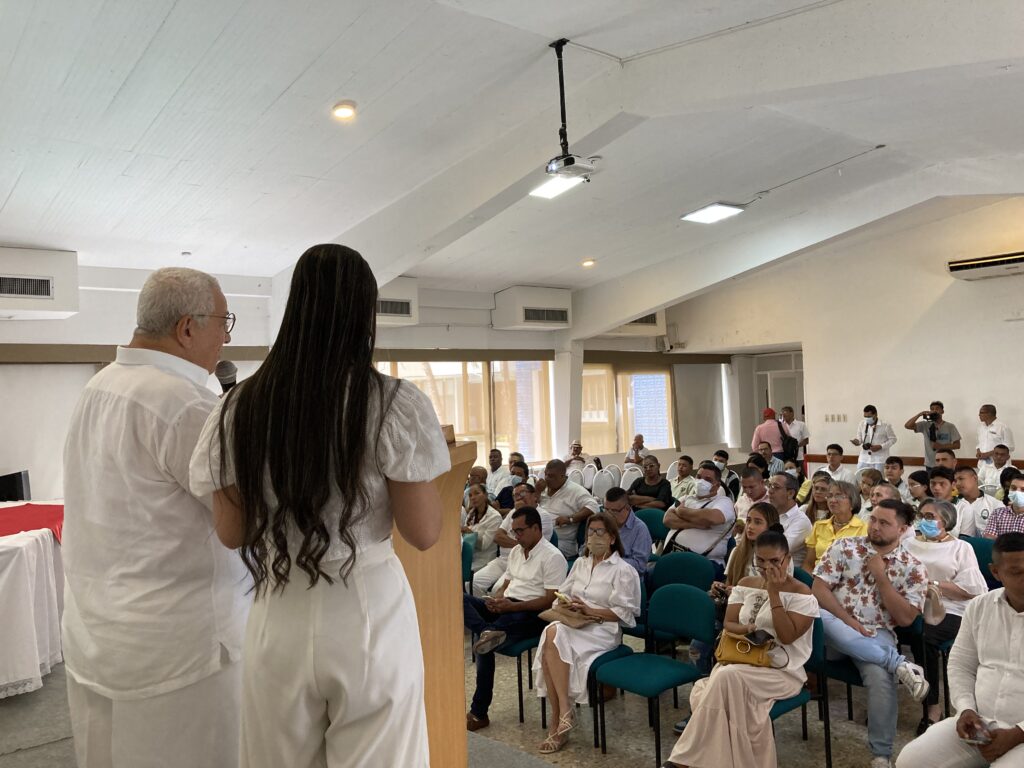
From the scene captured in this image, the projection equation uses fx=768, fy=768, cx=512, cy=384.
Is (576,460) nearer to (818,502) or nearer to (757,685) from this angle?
(818,502)

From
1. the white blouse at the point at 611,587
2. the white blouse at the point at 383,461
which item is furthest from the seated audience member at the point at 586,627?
the white blouse at the point at 383,461

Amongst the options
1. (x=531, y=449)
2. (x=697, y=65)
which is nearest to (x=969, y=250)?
(x=531, y=449)

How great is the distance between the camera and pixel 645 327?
41.4 feet

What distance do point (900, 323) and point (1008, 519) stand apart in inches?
261

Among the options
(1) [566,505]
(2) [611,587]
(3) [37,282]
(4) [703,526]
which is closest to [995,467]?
(4) [703,526]

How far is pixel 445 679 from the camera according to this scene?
68.0 inches

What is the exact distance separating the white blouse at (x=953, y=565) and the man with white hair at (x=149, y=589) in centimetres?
357

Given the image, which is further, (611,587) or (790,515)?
(790,515)

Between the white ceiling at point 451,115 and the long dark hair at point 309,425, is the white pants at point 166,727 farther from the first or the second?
the white ceiling at point 451,115

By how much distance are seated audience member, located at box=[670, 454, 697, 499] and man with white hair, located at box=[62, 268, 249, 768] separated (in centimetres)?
523

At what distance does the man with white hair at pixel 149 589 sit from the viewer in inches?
52.5

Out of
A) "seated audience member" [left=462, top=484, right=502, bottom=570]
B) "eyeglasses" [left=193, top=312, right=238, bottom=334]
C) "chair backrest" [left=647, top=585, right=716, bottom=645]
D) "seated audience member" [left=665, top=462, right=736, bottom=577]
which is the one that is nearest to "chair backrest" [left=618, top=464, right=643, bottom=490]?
"seated audience member" [left=462, top=484, right=502, bottom=570]

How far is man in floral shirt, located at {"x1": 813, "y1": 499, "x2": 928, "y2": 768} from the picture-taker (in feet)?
10.4

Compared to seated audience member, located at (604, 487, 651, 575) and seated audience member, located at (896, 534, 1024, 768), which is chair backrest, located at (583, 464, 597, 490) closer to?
seated audience member, located at (604, 487, 651, 575)
